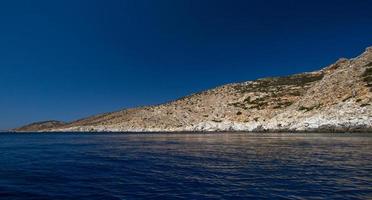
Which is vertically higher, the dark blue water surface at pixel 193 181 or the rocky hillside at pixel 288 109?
the rocky hillside at pixel 288 109

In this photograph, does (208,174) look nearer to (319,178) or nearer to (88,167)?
(319,178)

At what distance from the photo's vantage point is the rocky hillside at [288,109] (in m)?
97.2

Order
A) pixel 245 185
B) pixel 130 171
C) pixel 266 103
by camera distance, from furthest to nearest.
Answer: pixel 266 103
pixel 130 171
pixel 245 185

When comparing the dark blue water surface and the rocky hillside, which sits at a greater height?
the rocky hillside

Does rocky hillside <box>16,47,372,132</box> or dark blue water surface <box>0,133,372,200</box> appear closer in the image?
dark blue water surface <box>0,133,372,200</box>

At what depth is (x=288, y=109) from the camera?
132m

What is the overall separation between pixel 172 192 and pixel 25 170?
43.9ft

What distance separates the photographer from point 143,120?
190 metres

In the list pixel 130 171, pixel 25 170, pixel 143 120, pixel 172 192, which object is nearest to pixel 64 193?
pixel 172 192

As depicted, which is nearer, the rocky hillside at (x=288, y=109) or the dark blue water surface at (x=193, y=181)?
the dark blue water surface at (x=193, y=181)

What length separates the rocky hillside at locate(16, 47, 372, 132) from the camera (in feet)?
319

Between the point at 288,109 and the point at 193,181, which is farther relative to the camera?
the point at 288,109

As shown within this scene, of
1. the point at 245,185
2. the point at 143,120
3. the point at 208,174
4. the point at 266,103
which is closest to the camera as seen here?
the point at 245,185

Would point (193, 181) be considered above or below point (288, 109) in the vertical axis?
below
